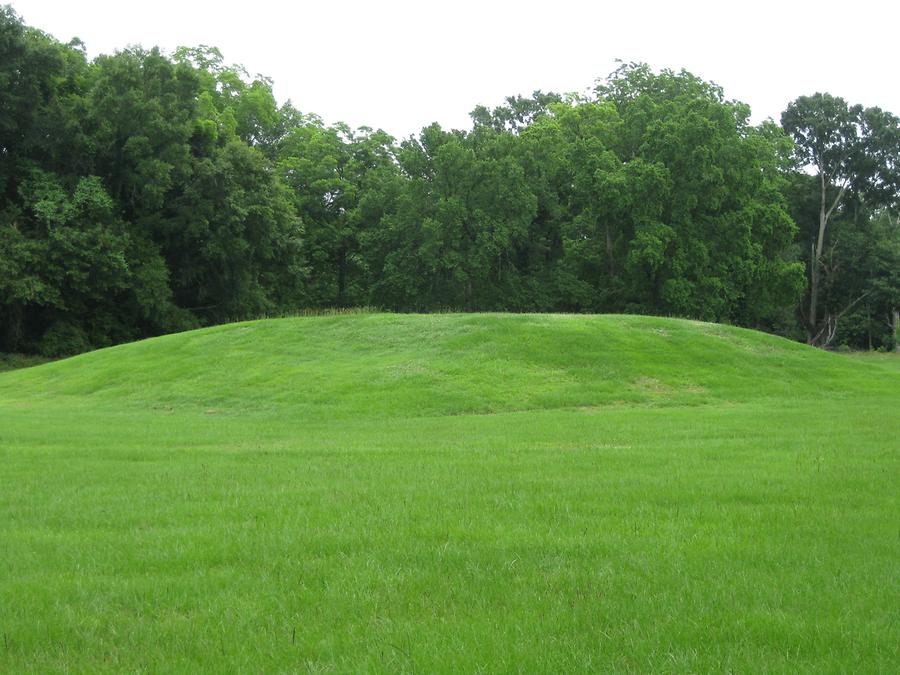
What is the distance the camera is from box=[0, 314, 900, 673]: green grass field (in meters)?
4.80

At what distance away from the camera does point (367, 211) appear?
61.0 meters

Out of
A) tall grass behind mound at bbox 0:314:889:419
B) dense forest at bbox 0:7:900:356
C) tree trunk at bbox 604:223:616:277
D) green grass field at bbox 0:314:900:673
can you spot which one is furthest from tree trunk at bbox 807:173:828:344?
green grass field at bbox 0:314:900:673

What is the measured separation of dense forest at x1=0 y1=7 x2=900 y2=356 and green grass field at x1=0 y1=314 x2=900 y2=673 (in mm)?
32079

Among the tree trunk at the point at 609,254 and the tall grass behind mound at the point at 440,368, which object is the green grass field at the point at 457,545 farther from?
the tree trunk at the point at 609,254

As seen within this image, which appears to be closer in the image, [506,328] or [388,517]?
[388,517]

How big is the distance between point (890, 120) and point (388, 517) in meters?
73.1

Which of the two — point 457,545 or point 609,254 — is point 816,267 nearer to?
point 609,254

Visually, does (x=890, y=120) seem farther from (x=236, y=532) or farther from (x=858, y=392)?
→ (x=236, y=532)

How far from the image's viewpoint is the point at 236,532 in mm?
7539

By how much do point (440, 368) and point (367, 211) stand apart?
3497 centimetres

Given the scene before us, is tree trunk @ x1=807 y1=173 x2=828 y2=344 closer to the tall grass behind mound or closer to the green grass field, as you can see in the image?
the tall grass behind mound

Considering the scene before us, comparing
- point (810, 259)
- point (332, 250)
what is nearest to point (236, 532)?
point (332, 250)

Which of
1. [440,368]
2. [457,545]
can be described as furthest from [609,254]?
[457,545]

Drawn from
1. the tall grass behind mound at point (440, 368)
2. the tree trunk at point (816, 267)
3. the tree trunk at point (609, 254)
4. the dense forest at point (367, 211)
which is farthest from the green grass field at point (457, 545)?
the tree trunk at point (816, 267)
